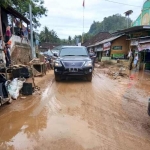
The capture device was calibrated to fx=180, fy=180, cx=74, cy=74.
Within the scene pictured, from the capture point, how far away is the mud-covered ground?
331 centimetres

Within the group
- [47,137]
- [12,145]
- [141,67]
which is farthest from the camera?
[141,67]

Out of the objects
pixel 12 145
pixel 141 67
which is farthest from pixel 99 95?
pixel 141 67

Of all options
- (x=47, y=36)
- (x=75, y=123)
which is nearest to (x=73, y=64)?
(x=75, y=123)

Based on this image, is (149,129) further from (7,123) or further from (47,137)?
(7,123)

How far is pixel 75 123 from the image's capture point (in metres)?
4.18

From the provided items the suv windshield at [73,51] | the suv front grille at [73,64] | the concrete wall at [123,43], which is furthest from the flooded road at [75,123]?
the concrete wall at [123,43]

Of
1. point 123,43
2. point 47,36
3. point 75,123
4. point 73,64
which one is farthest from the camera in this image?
point 47,36

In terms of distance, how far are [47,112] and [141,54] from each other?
1369cm

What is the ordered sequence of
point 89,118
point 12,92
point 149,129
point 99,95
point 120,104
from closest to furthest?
point 149,129 → point 89,118 → point 120,104 → point 12,92 → point 99,95

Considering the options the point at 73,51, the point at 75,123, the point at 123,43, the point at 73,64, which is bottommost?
the point at 75,123

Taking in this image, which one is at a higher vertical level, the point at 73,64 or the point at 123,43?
the point at 123,43

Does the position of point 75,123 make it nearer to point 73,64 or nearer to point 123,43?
point 73,64

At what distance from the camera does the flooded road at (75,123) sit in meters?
3.31

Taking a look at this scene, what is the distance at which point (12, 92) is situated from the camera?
6070 millimetres
